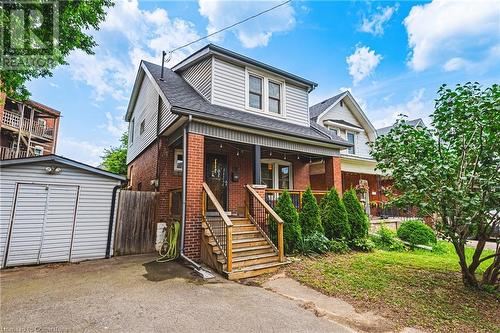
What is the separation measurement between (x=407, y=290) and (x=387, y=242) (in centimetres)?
514

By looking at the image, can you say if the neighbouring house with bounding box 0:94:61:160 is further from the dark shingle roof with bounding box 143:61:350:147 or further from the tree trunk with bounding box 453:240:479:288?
the tree trunk with bounding box 453:240:479:288

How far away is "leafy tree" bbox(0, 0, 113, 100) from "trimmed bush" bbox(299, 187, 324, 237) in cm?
835

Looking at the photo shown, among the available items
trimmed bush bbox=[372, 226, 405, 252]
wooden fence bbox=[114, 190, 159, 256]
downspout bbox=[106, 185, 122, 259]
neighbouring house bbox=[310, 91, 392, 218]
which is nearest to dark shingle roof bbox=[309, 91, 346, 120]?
neighbouring house bbox=[310, 91, 392, 218]

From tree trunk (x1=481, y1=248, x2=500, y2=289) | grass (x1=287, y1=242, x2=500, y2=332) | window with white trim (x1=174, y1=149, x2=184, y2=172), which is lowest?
grass (x1=287, y1=242, x2=500, y2=332)

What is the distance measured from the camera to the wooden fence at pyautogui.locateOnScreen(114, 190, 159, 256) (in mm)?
7075

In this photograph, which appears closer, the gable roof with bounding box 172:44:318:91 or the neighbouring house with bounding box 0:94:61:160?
the gable roof with bounding box 172:44:318:91

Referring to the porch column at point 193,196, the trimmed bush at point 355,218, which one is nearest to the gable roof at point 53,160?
the porch column at point 193,196

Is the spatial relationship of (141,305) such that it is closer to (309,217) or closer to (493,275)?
(309,217)

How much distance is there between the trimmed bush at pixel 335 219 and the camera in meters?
7.55

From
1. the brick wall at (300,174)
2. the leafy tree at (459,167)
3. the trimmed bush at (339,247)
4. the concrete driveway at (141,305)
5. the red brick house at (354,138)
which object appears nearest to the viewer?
the concrete driveway at (141,305)

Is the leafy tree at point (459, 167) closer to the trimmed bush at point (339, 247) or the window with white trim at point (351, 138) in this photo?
the trimmed bush at point (339, 247)

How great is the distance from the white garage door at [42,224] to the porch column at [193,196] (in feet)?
10.2

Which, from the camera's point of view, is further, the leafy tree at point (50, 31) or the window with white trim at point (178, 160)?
the window with white trim at point (178, 160)

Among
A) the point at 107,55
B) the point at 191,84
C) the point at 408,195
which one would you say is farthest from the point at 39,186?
the point at 107,55
